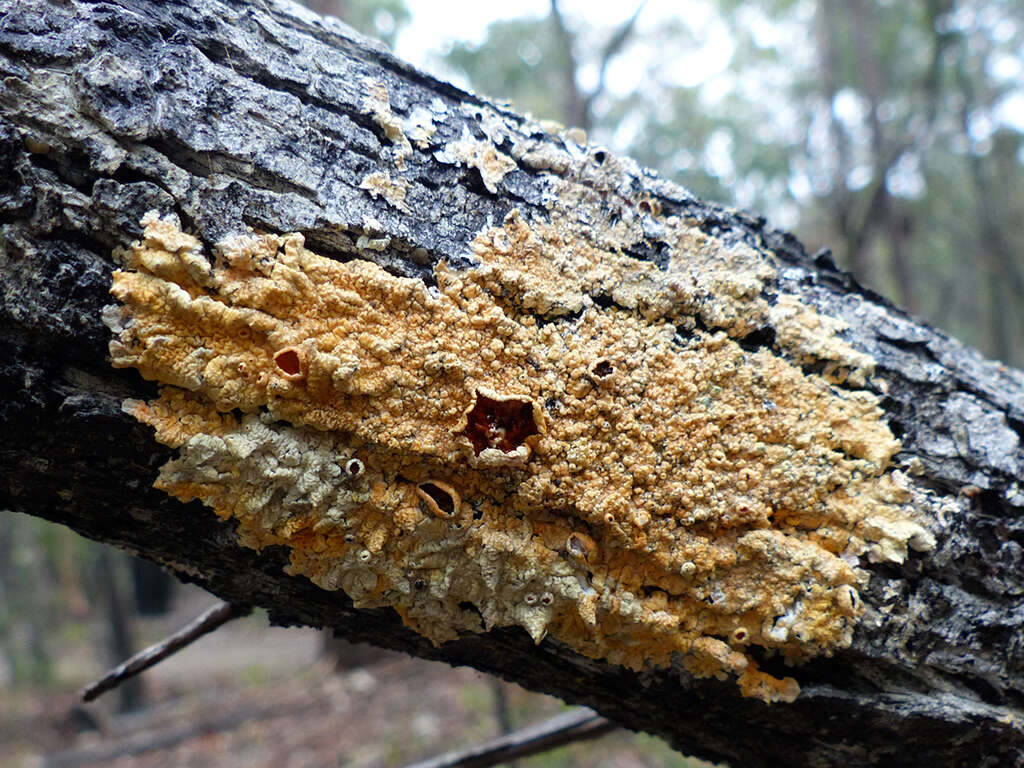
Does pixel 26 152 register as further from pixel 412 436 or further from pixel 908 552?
pixel 908 552

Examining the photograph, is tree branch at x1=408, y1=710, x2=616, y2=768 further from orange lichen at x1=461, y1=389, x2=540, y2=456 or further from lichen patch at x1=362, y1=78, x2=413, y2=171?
lichen patch at x1=362, y1=78, x2=413, y2=171

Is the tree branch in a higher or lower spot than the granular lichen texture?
lower

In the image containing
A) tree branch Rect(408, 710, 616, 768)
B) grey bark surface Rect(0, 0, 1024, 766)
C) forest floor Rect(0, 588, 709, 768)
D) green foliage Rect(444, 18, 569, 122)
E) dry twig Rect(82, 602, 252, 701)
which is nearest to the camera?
grey bark surface Rect(0, 0, 1024, 766)

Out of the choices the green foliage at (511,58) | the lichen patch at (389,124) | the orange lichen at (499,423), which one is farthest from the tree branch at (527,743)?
the green foliage at (511,58)

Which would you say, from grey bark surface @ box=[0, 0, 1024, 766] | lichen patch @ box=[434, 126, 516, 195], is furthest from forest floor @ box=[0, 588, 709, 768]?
lichen patch @ box=[434, 126, 516, 195]

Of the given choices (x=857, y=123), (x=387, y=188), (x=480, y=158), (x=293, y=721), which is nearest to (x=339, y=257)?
(x=387, y=188)

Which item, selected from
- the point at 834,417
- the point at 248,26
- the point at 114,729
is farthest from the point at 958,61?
the point at 114,729
